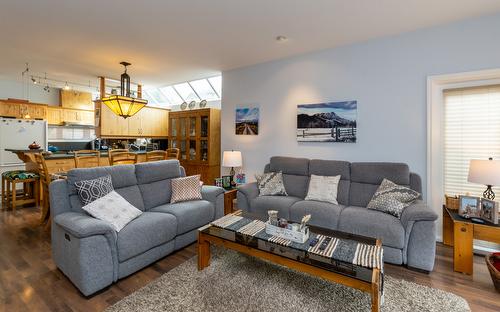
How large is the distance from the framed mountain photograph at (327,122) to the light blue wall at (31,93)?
689cm

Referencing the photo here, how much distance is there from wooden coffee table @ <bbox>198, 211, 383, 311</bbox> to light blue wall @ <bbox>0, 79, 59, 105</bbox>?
22.9 feet

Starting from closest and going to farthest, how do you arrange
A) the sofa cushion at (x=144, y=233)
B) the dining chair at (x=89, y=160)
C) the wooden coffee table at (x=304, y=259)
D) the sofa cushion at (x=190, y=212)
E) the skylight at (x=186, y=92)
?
the wooden coffee table at (x=304, y=259) < the sofa cushion at (x=144, y=233) < the sofa cushion at (x=190, y=212) < the dining chair at (x=89, y=160) < the skylight at (x=186, y=92)

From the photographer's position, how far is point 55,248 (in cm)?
235

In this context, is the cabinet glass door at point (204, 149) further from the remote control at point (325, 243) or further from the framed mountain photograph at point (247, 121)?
the remote control at point (325, 243)

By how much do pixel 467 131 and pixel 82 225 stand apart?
4.17 meters

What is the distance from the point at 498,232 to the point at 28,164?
706 cm

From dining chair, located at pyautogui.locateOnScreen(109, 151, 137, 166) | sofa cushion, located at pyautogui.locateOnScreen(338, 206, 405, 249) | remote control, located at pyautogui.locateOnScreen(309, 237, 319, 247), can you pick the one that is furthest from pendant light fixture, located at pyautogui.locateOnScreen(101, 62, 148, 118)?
sofa cushion, located at pyautogui.locateOnScreen(338, 206, 405, 249)

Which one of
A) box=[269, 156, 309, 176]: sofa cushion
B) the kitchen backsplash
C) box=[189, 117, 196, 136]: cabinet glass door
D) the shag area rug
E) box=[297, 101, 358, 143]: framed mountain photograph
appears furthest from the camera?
the kitchen backsplash

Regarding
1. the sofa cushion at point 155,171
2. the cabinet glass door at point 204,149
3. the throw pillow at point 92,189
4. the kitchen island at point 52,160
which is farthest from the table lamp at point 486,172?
the kitchen island at point 52,160

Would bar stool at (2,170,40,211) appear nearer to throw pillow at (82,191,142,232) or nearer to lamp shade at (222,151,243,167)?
throw pillow at (82,191,142,232)

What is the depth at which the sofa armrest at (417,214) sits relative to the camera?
2293mm

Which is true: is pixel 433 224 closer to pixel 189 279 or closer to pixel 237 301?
pixel 237 301

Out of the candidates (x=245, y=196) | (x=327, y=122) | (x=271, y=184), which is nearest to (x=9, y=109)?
(x=245, y=196)

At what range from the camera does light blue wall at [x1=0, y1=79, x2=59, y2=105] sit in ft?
19.5
